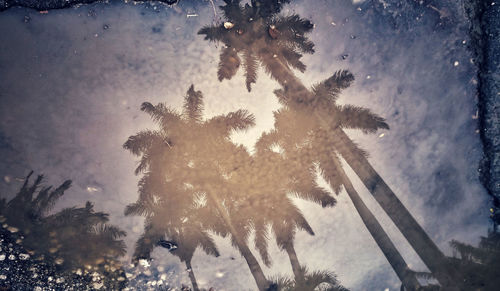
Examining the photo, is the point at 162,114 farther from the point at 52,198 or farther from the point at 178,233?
the point at 52,198

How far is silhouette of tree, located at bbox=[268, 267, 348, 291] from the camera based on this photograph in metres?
2.76

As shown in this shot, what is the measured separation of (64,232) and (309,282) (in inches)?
118

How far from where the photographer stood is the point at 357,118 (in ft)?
8.17

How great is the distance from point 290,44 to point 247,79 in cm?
60

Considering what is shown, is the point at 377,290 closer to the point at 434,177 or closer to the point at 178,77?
the point at 434,177

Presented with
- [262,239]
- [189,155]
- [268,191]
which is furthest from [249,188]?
[189,155]

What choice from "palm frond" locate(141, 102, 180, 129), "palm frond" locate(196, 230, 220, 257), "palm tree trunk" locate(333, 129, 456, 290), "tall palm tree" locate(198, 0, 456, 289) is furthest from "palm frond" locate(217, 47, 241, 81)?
"palm frond" locate(196, 230, 220, 257)

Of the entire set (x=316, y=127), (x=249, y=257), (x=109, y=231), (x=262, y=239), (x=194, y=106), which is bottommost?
(x=249, y=257)

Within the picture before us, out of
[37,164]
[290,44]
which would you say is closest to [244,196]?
[290,44]

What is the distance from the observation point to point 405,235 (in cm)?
271

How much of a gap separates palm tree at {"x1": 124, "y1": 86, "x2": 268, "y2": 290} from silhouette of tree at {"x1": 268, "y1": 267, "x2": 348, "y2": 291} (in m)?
1.16

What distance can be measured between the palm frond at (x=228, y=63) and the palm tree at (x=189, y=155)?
1.17ft

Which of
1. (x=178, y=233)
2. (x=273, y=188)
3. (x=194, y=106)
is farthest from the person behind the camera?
(x=178, y=233)

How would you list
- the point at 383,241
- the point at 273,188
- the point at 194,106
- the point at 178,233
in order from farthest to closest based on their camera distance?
the point at 383,241 → the point at 178,233 → the point at 273,188 → the point at 194,106
